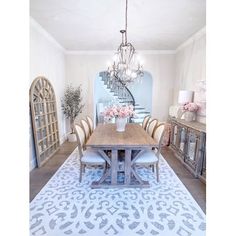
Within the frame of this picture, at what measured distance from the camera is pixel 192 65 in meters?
5.09

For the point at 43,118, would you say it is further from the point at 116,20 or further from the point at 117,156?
the point at 116,20

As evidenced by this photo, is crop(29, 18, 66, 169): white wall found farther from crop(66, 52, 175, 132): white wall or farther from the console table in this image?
the console table

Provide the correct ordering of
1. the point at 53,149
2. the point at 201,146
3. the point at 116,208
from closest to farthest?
the point at 116,208
the point at 201,146
the point at 53,149

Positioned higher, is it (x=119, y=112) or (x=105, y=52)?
(x=105, y=52)

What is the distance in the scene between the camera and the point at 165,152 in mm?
5184

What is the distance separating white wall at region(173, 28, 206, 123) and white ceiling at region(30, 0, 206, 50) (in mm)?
224

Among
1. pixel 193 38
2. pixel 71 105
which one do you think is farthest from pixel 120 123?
pixel 193 38

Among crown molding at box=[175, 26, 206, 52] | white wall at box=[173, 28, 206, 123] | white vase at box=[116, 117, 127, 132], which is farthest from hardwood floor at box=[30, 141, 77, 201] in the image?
crown molding at box=[175, 26, 206, 52]

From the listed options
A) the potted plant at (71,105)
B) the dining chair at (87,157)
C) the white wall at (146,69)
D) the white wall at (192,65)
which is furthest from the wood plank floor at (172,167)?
the white wall at (146,69)

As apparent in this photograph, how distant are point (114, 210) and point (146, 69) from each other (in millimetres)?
4948

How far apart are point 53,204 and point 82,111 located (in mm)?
4281
